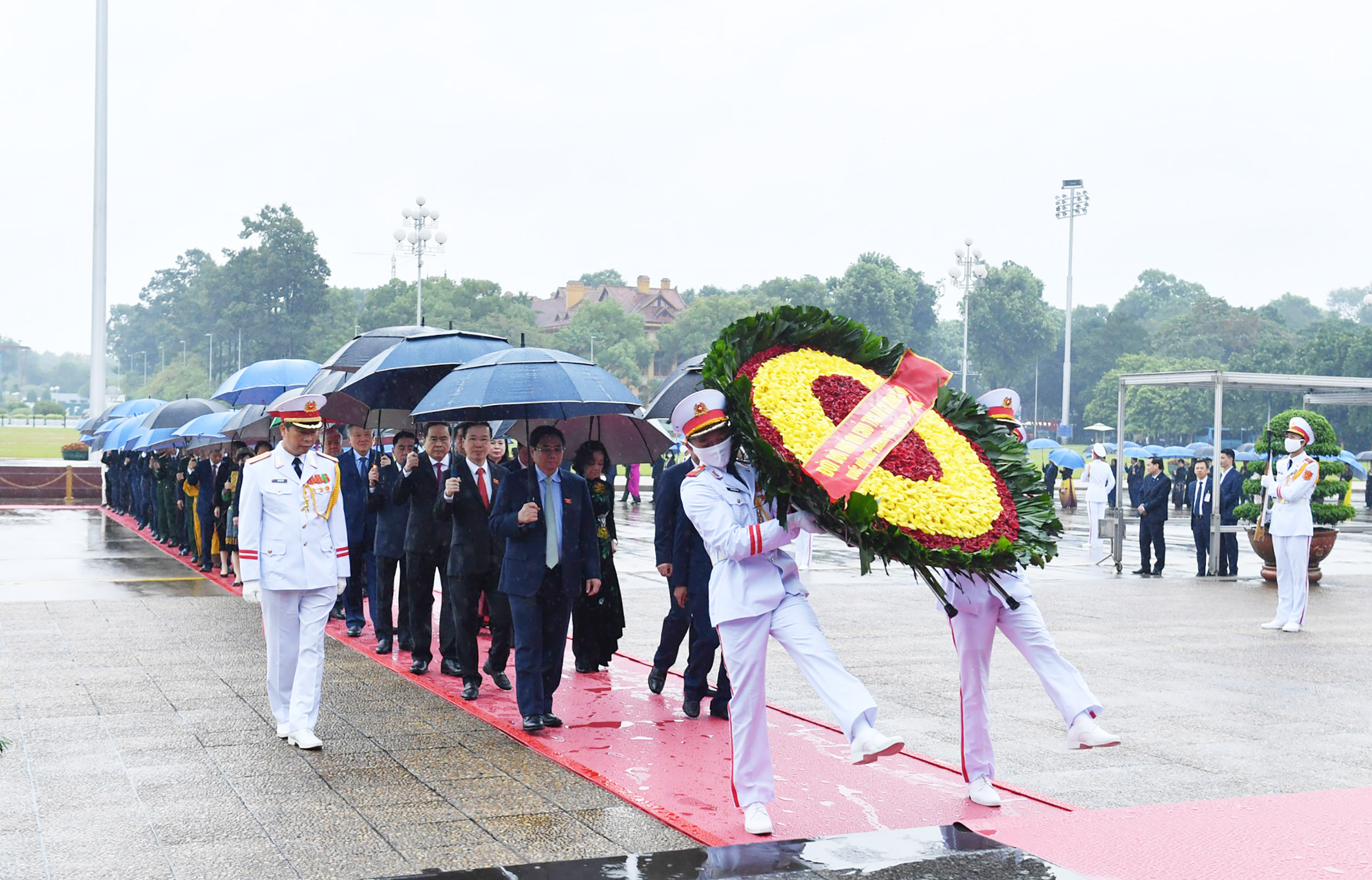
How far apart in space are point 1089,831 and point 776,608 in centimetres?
159

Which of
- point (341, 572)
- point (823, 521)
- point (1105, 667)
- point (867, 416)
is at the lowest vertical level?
point (1105, 667)

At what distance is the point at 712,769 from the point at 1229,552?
1388cm

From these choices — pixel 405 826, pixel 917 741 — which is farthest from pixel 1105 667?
pixel 405 826

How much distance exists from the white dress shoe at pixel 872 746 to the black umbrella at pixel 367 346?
558 centimetres

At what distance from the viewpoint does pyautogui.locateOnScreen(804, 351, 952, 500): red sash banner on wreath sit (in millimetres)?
5043

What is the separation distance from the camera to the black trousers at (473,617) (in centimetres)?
Result: 838

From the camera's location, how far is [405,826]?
17.9 feet

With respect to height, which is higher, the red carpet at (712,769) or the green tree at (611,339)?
the green tree at (611,339)

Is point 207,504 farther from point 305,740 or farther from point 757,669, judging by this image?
point 757,669

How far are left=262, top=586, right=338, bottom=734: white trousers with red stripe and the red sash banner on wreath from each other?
3318 millimetres

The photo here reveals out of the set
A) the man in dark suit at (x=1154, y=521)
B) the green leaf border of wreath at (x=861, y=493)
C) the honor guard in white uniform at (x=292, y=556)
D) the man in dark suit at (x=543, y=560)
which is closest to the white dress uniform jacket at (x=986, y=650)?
the green leaf border of wreath at (x=861, y=493)

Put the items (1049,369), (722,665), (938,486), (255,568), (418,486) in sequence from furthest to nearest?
(1049,369) → (418,486) → (722,665) → (255,568) → (938,486)

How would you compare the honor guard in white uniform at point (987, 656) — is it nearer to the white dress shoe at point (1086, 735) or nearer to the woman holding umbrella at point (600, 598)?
the white dress shoe at point (1086, 735)

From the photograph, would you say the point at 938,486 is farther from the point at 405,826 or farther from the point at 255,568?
the point at 255,568
